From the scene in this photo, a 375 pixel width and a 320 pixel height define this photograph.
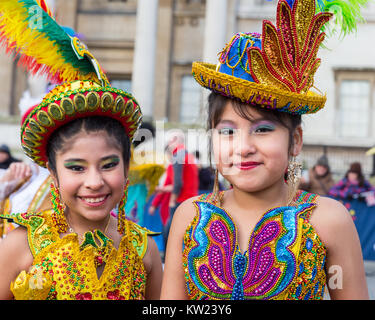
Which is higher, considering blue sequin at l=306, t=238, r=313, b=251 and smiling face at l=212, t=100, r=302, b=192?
smiling face at l=212, t=100, r=302, b=192

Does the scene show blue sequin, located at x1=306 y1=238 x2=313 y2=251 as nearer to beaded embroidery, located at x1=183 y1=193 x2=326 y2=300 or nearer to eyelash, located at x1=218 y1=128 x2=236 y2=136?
beaded embroidery, located at x1=183 y1=193 x2=326 y2=300

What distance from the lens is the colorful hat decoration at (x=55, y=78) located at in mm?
2396

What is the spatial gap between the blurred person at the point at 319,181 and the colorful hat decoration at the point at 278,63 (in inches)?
303

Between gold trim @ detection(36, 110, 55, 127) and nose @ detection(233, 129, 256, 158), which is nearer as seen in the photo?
nose @ detection(233, 129, 256, 158)

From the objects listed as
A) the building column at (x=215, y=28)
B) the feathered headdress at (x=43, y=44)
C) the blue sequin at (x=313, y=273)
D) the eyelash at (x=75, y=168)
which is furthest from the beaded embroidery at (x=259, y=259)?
the building column at (x=215, y=28)

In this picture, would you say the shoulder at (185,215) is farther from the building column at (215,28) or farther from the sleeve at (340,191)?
the building column at (215,28)

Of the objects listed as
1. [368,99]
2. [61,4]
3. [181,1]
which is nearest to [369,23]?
[368,99]

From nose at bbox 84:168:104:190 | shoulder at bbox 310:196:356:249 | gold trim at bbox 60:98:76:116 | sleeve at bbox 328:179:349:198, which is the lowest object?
shoulder at bbox 310:196:356:249

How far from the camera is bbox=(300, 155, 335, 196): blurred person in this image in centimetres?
989

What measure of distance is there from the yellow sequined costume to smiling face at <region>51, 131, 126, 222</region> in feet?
0.49

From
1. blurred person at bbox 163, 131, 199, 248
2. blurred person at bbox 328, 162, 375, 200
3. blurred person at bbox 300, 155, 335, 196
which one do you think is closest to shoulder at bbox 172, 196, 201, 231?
blurred person at bbox 163, 131, 199, 248

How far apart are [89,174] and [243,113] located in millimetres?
688

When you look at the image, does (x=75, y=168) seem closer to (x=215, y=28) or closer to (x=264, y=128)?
(x=264, y=128)

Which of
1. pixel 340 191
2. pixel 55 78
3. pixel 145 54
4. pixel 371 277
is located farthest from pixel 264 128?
pixel 145 54
